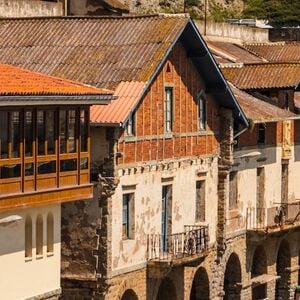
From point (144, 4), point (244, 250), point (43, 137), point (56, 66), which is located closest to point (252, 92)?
point (244, 250)

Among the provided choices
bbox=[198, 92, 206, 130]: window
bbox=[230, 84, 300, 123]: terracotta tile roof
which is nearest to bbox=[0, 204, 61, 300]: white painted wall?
bbox=[198, 92, 206, 130]: window

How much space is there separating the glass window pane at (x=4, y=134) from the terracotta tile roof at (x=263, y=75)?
24.8 m

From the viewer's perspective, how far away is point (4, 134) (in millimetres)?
44438

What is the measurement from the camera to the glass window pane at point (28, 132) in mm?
45156

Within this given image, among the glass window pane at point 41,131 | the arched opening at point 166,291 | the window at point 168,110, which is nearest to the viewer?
the glass window pane at point 41,131

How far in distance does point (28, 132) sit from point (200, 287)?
16923 millimetres

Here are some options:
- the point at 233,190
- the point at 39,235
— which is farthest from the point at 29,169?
the point at 233,190

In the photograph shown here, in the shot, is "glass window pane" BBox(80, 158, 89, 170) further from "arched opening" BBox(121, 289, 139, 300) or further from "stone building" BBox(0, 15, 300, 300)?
"arched opening" BBox(121, 289, 139, 300)

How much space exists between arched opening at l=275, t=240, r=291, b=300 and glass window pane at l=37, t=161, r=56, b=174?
25.8 metres

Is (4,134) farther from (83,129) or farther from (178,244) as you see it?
(178,244)

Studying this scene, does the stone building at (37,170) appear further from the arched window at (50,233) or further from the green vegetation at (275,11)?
the green vegetation at (275,11)

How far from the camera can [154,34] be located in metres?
53.7

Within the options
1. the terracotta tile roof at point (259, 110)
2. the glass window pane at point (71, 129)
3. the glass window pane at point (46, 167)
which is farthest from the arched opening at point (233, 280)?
the glass window pane at point (46, 167)

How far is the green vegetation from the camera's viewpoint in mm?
145500
